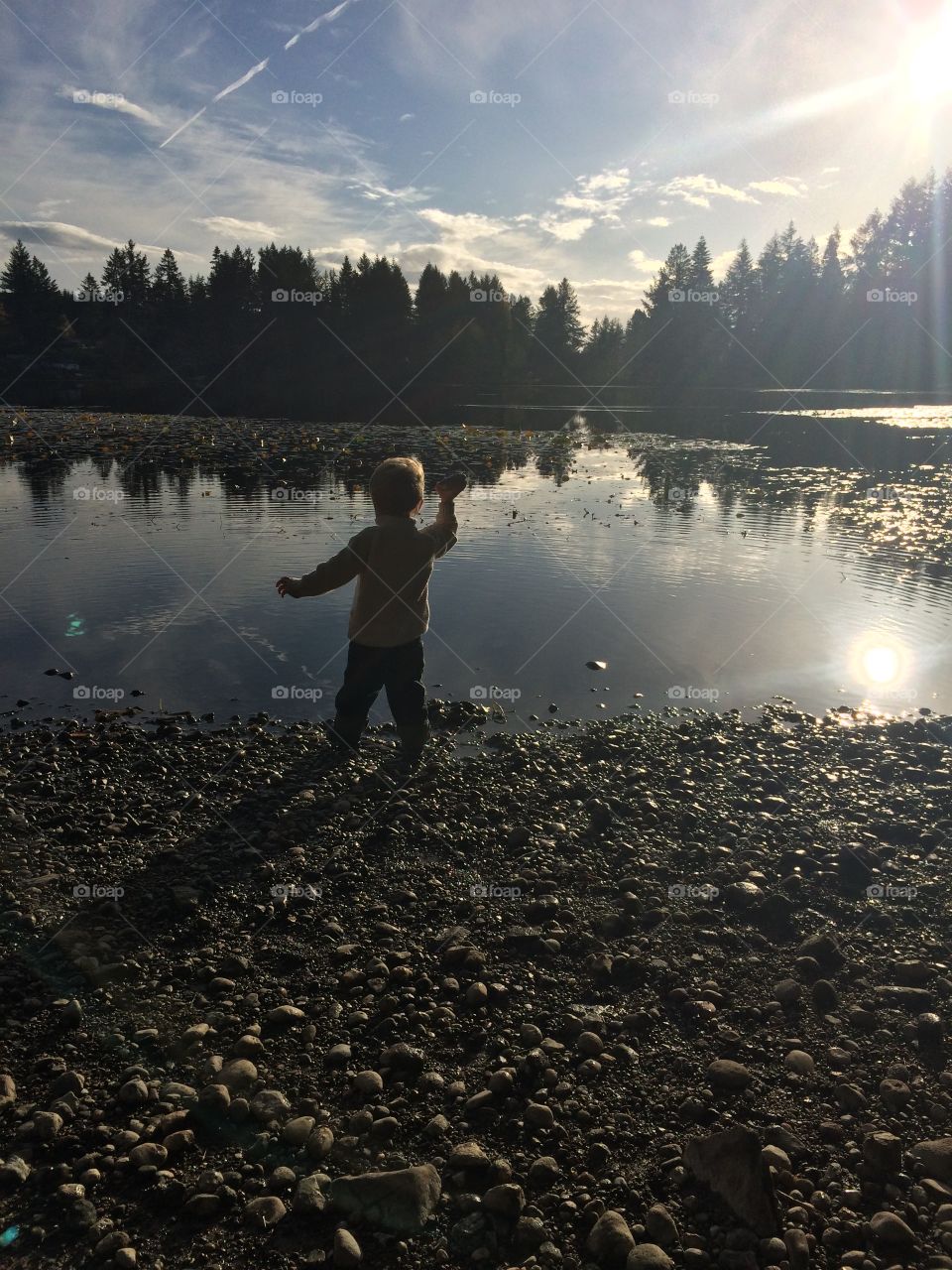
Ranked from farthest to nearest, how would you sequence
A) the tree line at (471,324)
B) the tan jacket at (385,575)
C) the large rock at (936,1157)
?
1. the tree line at (471,324)
2. the tan jacket at (385,575)
3. the large rock at (936,1157)

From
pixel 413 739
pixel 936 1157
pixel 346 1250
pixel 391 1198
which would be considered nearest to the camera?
pixel 346 1250

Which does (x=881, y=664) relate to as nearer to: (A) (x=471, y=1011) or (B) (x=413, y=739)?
(B) (x=413, y=739)

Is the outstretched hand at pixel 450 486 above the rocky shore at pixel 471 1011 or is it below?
above

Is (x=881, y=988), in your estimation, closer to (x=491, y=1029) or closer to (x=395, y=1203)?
(x=491, y=1029)

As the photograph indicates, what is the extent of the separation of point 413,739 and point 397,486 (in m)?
2.53

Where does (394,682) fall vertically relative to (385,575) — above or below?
below

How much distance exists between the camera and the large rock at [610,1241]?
3.35 meters

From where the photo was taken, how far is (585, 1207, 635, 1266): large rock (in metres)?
3.35

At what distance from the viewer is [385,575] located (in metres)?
7.96

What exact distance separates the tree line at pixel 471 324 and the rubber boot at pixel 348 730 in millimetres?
97741

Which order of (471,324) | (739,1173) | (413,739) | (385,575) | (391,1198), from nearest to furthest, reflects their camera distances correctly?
(391,1198) → (739,1173) → (385,575) → (413,739) → (471,324)

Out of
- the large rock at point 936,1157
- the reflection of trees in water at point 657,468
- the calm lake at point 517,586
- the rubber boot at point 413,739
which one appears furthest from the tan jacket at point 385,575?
the reflection of trees in water at point 657,468

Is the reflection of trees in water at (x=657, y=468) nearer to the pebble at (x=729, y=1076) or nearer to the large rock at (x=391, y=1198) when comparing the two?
the pebble at (x=729, y=1076)

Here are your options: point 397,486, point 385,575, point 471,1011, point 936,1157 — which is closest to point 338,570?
point 385,575
